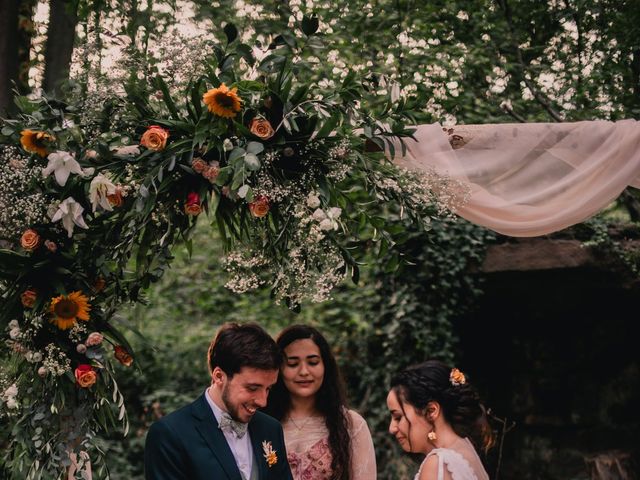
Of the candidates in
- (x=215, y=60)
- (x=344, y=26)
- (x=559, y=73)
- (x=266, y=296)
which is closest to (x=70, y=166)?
(x=215, y=60)

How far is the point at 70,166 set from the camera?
351cm

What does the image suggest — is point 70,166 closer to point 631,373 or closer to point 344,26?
point 344,26

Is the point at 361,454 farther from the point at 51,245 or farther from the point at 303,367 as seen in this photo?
the point at 51,245

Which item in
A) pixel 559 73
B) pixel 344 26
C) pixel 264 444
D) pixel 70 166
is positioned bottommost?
pixel 264 444

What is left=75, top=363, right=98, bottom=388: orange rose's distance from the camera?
366cm

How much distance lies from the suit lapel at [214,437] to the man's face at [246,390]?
3.5 inches

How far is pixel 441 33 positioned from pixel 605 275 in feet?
7.99

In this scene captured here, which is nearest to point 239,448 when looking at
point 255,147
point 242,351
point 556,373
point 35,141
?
point 242,351

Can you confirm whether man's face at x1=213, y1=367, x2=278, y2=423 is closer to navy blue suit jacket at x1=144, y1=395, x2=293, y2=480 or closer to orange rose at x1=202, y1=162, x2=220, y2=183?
navy blue suit jacket at x1=144, y1=395, x2=293, y2=480

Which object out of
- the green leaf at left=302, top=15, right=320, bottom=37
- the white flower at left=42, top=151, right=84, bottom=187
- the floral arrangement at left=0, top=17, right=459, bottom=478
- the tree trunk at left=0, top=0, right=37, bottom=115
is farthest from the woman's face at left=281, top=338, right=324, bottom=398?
the tree trunk at left=0, top=0, right=37, bottom=115

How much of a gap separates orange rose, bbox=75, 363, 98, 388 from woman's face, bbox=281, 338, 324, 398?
1.05 m

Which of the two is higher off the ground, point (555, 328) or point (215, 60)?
point (215, 60)

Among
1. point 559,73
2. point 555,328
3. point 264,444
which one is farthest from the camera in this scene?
point 555,328

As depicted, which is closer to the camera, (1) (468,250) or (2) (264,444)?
(2) (264,444)
